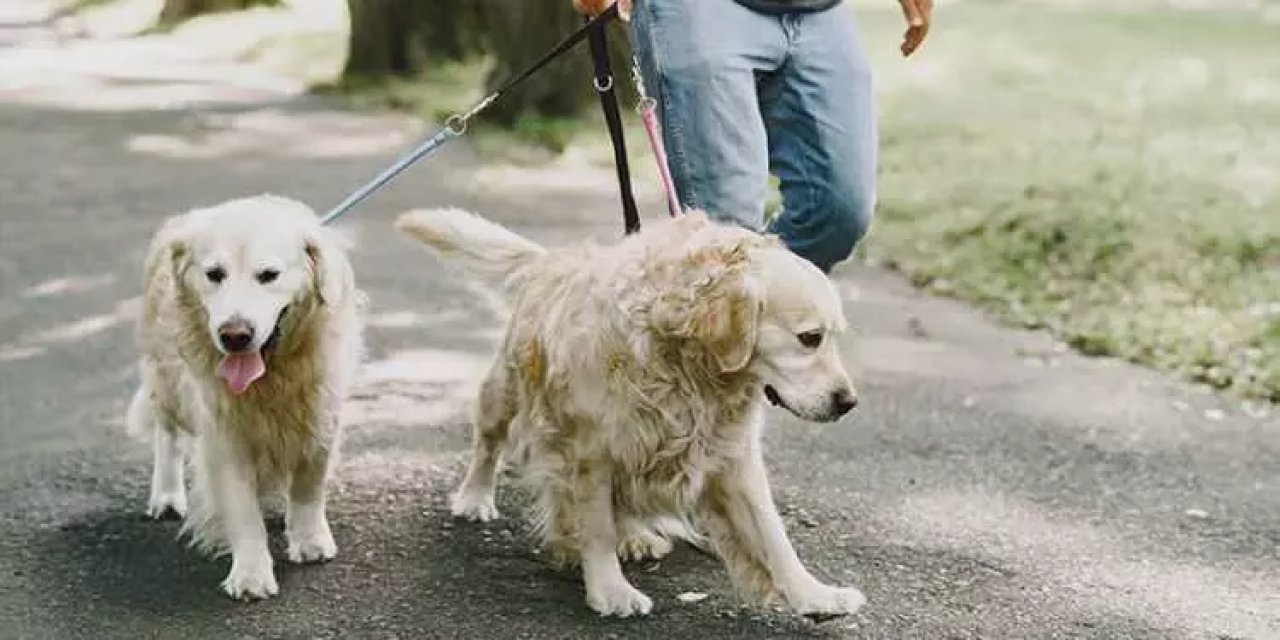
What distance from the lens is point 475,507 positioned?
209 inches

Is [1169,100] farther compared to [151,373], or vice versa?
[1169,100]

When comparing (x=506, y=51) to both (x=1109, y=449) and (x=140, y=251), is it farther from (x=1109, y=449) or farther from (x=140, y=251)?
(x=1109, y=449)

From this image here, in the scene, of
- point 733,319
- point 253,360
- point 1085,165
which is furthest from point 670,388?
point 1085,165

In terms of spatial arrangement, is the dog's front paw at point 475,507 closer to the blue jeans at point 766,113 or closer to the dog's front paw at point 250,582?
the dog's front paw at point 250,582

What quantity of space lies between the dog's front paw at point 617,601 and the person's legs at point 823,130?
1.33 m

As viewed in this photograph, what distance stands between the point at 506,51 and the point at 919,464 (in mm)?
9778

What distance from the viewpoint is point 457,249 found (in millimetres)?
5031

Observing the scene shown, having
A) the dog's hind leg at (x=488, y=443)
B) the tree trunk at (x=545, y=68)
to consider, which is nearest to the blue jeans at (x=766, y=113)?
the dog's hind leg at (x=488, y=443)

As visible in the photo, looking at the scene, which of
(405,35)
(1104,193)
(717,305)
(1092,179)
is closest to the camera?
(717,305)

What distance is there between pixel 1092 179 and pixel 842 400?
25.4 ft

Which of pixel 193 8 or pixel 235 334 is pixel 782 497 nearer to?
pixel 235 334

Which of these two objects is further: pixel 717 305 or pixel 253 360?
pixel 253 360

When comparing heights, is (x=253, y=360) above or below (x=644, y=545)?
above

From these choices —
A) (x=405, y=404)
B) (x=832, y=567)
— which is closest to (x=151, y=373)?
(x=405, y=404)
